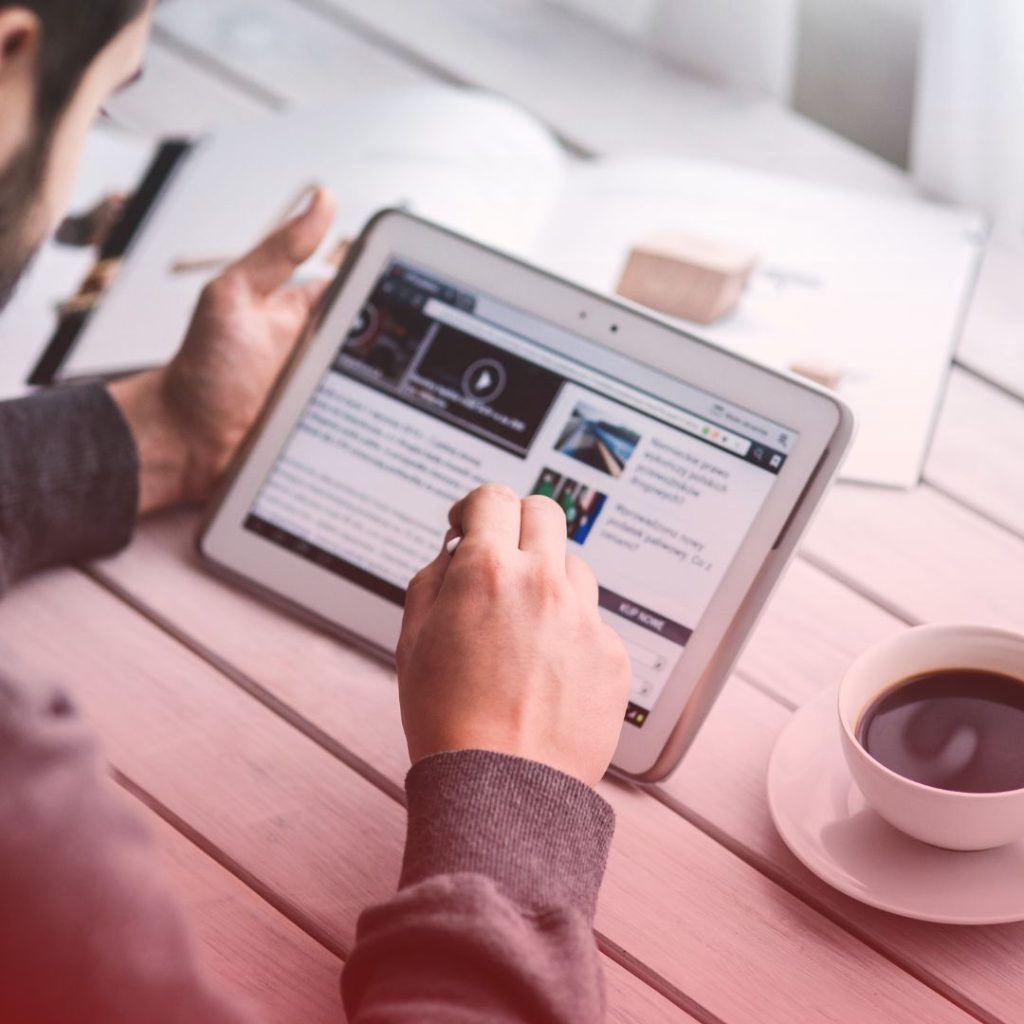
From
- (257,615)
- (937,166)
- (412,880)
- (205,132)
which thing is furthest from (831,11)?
(412,880)

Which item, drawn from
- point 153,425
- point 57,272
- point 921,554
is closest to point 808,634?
point 921,554

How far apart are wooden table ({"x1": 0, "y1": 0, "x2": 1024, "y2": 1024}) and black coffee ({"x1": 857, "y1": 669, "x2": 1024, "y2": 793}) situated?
75mm

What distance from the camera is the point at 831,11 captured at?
4.63 ft

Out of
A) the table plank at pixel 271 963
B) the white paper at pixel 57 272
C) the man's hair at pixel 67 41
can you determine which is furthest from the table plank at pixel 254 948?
the white paper at pixel 57 272

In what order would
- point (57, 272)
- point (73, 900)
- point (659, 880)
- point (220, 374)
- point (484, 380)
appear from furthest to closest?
point (57, 272)
point (220, 374)
point (484, 380)
point (659, 880)
point (73, 900)

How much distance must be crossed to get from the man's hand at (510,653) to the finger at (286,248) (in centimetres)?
28

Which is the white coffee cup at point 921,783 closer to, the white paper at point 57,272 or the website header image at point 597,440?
the website header image at point 597,440

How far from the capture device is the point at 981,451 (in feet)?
2.80

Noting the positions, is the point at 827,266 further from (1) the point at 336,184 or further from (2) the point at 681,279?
(1) the point at 336,184

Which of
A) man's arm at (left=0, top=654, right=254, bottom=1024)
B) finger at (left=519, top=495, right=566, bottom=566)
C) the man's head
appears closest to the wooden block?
finger at (left=519, top=495, right=566, bottom=566)

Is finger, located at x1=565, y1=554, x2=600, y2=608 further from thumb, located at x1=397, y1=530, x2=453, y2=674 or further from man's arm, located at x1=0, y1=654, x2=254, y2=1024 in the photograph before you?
man's arm, located at x1=0, y1=654, x2=254, y2=1024

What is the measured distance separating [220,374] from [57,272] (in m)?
0.21

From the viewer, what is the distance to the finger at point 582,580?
2.02ft

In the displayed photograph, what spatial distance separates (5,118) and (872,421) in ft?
1.87
